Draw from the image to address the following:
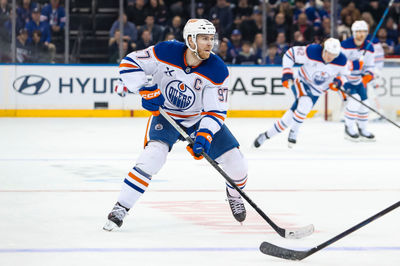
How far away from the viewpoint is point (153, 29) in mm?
12789

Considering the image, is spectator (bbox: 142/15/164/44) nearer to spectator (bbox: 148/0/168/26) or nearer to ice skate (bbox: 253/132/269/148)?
spectator (bbox: 148/0/168/26)

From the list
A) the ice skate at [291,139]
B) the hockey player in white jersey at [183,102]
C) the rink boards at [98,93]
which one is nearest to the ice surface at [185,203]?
the ice skate at [291,139]

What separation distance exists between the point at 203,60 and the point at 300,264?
1.35 m

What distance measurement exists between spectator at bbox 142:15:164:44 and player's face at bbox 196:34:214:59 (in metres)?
8.19

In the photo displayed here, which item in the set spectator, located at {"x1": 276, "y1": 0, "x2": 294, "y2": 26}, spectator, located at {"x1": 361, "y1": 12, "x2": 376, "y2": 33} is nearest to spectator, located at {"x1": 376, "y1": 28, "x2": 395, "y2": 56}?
spectator, located at {"x1": 361, "y1": 12, "x2": 376, "y2": 33}

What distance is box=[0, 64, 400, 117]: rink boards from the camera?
479 inches

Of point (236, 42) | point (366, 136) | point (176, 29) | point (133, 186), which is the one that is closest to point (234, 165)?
point (133, 186)

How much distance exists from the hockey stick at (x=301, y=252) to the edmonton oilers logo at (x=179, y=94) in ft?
3.53

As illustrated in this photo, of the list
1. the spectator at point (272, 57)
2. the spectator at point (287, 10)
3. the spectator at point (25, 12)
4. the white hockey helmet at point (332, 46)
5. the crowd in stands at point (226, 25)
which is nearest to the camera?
the white hockey helmet at point (332, 46)

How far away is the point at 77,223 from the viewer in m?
4.58

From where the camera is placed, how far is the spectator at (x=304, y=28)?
42.7 feet

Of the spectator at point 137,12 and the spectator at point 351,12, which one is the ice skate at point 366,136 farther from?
the spectator at point 137,12

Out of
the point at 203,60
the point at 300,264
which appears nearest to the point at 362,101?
the point at 203,60

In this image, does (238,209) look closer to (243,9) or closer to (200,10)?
(200,10)
